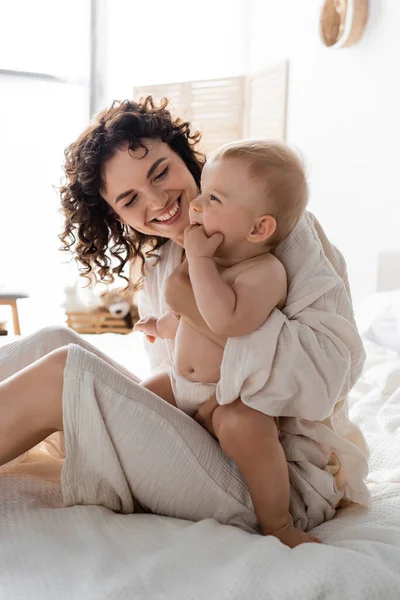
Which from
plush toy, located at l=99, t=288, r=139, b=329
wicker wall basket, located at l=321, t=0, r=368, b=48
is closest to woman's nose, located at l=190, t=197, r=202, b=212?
wicker wall basket, located at l=321, t=0, r=368, b=48

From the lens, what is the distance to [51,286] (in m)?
5.00

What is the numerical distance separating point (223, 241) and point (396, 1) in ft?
6.93

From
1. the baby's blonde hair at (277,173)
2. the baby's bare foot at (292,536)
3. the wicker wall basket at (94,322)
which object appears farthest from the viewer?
the wicker wall basket at (94,322)

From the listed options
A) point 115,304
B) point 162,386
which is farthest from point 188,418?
point 115,304

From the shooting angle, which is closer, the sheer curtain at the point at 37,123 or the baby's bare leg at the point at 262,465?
the baby's bare leg at the point at 262,465

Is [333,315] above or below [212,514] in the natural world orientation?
above

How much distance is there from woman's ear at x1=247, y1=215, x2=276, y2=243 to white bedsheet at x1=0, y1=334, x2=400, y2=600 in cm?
48

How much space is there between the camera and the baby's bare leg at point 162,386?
137 cm

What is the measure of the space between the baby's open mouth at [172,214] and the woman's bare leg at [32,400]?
1.59 ft

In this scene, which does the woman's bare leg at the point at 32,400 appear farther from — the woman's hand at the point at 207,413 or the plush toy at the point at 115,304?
the plush toy at the point at 115,304

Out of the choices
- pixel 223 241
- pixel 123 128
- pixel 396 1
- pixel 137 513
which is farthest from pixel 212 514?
pixel 396 1

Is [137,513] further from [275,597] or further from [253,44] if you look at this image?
[253,44]

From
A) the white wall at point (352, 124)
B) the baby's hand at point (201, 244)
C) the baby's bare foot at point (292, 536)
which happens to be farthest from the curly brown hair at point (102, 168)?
the white wall at point (352, 124)

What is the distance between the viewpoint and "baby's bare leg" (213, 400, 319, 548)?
1.08 metres
